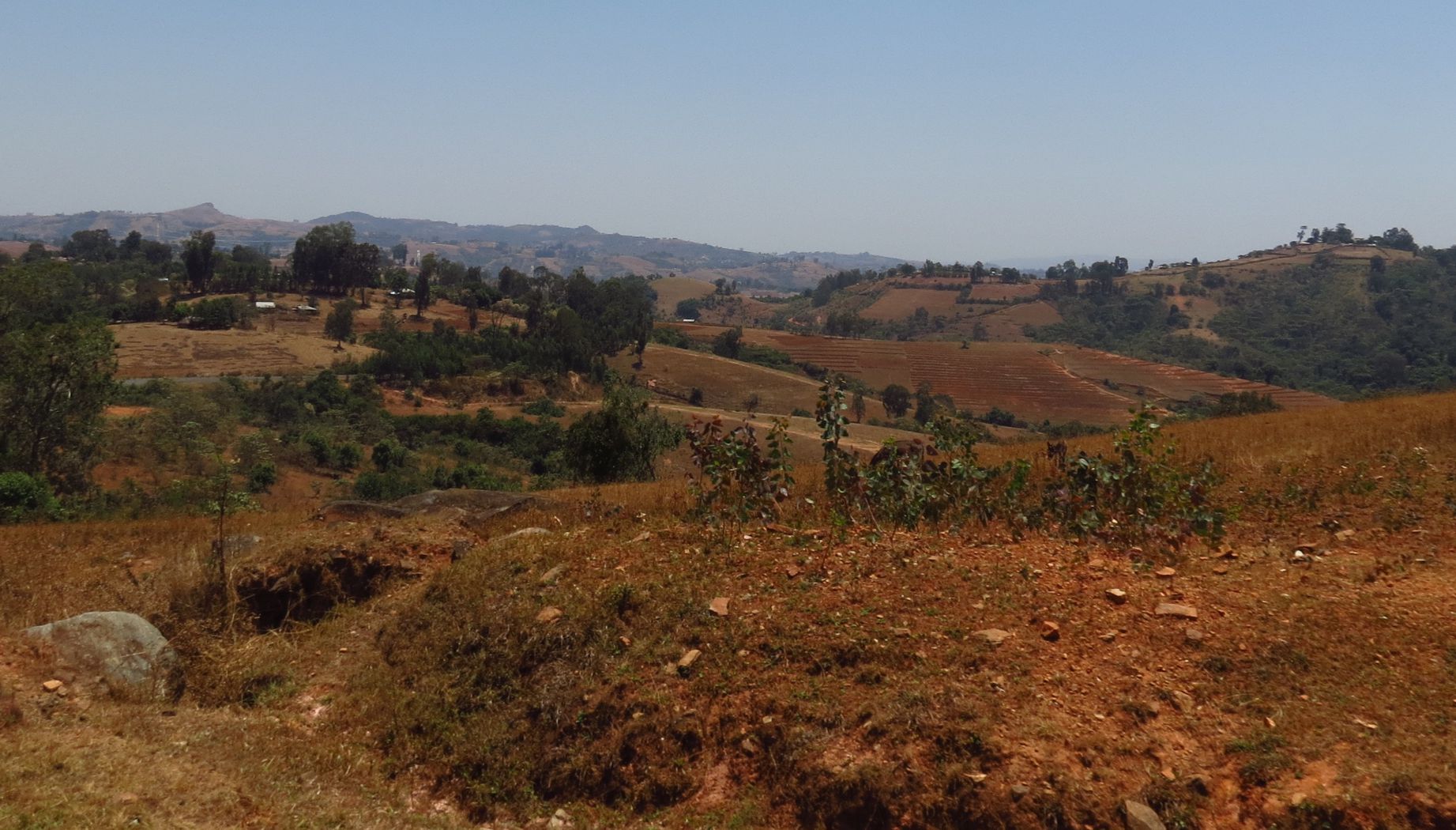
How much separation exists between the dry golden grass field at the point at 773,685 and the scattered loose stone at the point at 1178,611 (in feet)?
0.22

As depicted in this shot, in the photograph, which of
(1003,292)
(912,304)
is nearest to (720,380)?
(912,304)

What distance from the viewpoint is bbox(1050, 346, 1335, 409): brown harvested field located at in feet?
219

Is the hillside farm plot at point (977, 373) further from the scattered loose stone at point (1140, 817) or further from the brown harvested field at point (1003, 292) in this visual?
the scattered loose stone at point (1140, 817)

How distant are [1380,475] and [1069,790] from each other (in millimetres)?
6584

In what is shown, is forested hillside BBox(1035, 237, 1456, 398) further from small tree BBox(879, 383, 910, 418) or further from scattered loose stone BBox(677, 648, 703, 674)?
scattered loose stone BBox(677, 648, 703, 674)

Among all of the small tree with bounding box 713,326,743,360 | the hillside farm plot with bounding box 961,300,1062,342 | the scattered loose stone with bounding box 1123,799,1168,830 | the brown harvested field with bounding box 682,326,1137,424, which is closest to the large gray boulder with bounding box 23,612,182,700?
the scattered loose stone with bounding box 1123,799,1168,830

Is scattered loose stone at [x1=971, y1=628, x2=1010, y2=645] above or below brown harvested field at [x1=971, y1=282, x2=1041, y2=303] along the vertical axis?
below

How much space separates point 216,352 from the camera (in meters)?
55.2

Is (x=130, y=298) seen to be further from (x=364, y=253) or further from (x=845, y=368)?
(x=845, y=368)

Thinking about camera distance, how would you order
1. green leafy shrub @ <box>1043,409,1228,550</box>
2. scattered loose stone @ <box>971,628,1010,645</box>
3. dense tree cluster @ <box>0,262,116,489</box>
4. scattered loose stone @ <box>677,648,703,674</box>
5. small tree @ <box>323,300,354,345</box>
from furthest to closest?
small tree @ <box>323,300,354,345</box>, dense tree cluster @ <box>0,262,116,489</box>, green leafy shrub @ <box>1043,409,1228,550</box>, scattered loose stone @ <box>677,648,703,674</box>, scattered loose stone @ <box>971,628,1010,645</box>

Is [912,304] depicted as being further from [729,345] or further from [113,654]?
[113,654]

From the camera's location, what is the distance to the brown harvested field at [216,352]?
51281mm

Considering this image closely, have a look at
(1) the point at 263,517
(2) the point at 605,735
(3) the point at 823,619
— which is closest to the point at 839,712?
(3) the point at 823,619

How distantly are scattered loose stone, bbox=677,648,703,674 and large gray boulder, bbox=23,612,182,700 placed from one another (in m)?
3.17
